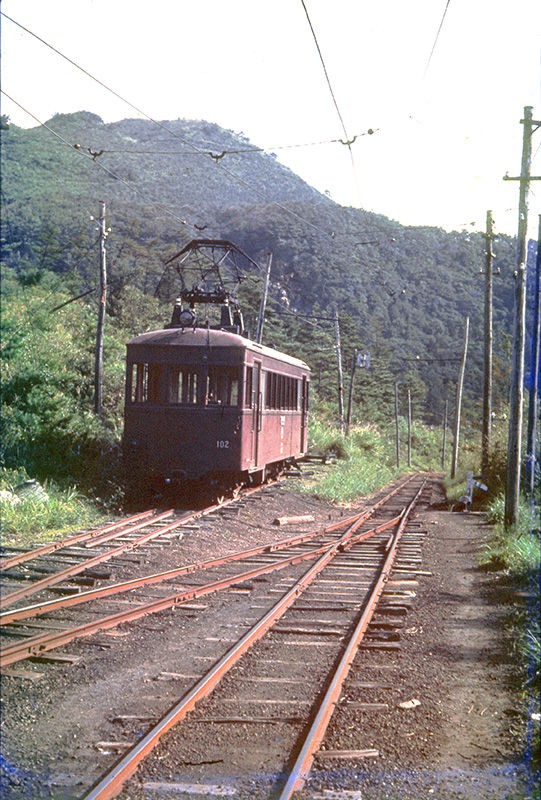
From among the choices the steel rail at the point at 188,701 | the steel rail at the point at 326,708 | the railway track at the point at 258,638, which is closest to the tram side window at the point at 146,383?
the railway track at the point at 258,638

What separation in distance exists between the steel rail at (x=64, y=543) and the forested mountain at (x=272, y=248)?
21451 mm

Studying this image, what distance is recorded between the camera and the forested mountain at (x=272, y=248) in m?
43.1

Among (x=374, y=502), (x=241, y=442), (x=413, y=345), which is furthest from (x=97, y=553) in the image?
(x=413, y=345)

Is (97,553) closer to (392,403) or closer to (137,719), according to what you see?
(137,719)

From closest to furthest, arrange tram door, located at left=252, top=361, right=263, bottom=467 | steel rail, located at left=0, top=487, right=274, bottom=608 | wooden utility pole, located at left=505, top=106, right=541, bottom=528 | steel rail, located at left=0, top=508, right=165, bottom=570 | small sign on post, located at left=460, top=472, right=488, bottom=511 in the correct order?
steel rail, located at left=0, top=487, right=274, bottom=608 → steel rail, located at left=0, top=508, right=165, bottom=570 → wooden utility pole, located at left=505, top=106, right=541, bottom=528 → tram door, located at left=252, top=361, right=263, bottom=467 → small sign on post, located at left=460, top=472, right=488, bottom=511

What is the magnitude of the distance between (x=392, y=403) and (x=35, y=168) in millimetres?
30310

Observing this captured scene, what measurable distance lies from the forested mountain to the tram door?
60.1 feet

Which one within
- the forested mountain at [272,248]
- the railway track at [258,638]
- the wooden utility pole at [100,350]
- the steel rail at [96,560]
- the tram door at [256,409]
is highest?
the forested mountain at [272,248]

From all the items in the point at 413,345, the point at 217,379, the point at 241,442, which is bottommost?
the point at 241,442

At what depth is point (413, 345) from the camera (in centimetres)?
7000

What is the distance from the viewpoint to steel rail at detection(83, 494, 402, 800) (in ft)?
14.7

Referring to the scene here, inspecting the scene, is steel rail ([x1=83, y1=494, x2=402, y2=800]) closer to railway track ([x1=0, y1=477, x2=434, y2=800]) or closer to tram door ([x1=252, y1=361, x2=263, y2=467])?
railway track ([x1=0, y1=477, x2=434, y2=800])

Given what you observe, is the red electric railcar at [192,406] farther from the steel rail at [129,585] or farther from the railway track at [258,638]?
the railway track at [258,638]

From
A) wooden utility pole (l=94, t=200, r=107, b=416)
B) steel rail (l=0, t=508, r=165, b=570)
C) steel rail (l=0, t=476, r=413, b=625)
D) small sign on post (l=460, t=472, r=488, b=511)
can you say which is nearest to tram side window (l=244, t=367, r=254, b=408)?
steel rail (l=0, t=508, r=165, b=570)
